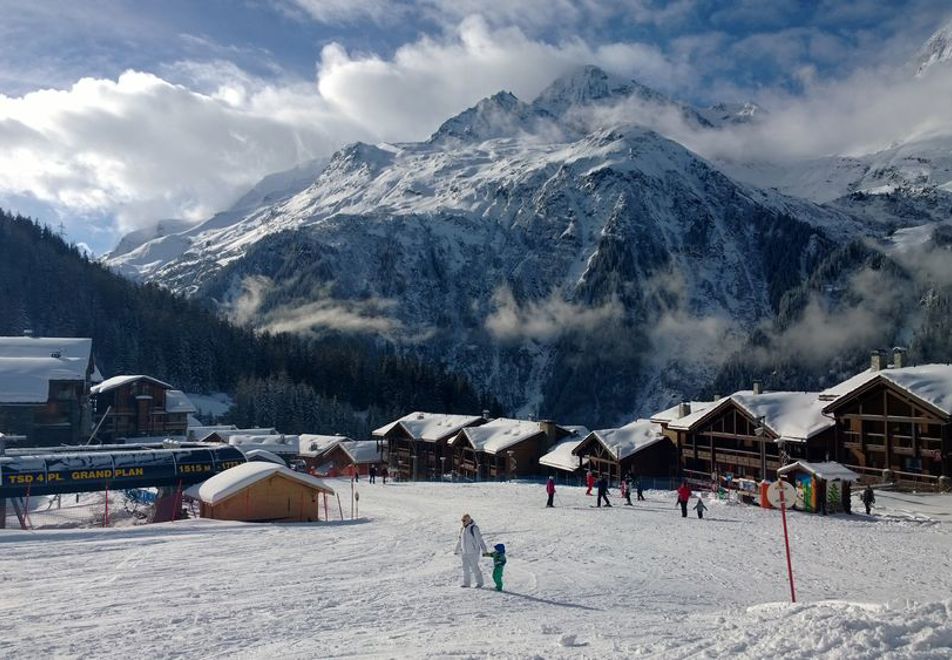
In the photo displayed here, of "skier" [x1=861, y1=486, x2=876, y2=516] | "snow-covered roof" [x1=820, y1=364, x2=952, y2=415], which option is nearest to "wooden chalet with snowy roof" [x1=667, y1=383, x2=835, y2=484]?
"snow-covered roof" [x1=820, y1=364, x2=952, y2=415]

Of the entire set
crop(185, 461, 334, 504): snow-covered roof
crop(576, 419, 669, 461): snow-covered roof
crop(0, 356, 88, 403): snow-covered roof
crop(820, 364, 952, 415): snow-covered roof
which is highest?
crop(0, 356, 88, 403): snow-covered roof

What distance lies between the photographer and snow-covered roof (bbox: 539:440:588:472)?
61.4 meters

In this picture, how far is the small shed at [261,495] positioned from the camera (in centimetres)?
3195

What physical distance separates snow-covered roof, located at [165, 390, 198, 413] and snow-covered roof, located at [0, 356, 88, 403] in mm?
19893

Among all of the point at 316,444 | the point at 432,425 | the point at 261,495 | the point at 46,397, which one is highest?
the point at 46,397

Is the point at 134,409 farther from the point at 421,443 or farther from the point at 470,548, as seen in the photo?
the point at 470,548

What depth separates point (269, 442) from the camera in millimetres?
80250

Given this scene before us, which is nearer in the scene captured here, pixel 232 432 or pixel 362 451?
pixel 362 451

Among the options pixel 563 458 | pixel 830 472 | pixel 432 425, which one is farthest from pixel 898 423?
pixel 432 425

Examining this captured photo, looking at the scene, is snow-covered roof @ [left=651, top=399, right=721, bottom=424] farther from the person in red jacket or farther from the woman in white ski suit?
the woman in white ski suit

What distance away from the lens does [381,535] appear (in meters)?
25.2

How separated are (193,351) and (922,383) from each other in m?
115

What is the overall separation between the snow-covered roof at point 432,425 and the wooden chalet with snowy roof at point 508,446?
146 inches

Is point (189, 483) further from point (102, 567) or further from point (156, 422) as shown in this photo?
point (156, 422)
